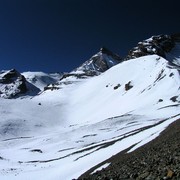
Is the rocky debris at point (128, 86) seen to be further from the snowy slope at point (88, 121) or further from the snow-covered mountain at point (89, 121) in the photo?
the snow-covered mountain at point (89, 121)

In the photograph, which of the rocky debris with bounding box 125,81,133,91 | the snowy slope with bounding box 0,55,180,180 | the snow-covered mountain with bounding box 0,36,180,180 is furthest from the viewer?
the rocky debris with bounding box 125,81,133,91

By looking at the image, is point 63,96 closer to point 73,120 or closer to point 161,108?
point 73,120

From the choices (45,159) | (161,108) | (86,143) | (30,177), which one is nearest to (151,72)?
(161,108)

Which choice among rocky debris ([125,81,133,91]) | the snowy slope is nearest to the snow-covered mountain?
the snowy slope

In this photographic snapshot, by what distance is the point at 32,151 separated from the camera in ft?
216

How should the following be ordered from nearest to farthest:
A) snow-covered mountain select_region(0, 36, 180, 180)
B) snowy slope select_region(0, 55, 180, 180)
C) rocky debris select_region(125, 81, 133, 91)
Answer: snow-covered mountain select_region(0, 36, 180, 180) < snowy slope select_region(0, 55, 180, 180) < rocky debris select_region(125, 81, 133, 91)

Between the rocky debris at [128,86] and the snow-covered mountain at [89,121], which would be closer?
the snow-covered mountain at [89,121]

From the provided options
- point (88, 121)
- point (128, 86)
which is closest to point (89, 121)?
point (88, 121)

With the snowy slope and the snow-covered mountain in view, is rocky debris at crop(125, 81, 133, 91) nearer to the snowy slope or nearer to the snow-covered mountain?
the snowy slope

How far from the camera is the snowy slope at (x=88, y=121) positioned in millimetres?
44562

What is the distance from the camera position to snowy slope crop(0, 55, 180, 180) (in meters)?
44.6

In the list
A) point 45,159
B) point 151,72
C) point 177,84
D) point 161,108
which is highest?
point 151,72

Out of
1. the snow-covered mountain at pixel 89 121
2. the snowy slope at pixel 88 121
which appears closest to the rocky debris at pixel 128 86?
the snowy slope at pixel 88 121

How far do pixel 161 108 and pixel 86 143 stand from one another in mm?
26863
